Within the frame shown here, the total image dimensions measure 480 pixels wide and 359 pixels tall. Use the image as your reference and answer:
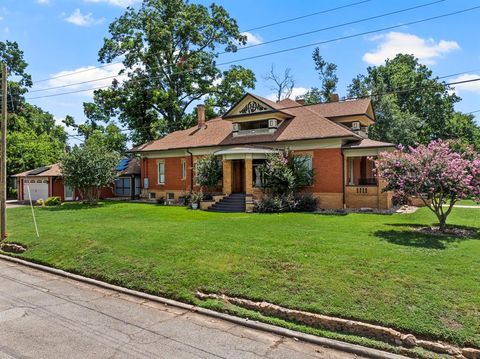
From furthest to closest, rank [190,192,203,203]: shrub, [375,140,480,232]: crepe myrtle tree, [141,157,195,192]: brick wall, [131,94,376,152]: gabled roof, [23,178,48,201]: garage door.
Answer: [23,178,48,201]: garage door, [141,157,195,192]: brick wall, [190,192,203,203]: shrub, [131,94,376,152]: gabled roof, [375,140,480,232]: crepe myrtle tree

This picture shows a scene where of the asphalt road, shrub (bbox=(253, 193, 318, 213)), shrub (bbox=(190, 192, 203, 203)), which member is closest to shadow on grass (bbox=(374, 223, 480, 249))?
the asphalt road

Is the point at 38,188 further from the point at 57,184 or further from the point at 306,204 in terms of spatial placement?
the point at 306,204

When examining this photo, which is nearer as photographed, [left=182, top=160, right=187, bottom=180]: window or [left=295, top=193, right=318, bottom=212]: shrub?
[left=295, top=193, right=318, bottom=212]: shrub

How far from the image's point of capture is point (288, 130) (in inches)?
977

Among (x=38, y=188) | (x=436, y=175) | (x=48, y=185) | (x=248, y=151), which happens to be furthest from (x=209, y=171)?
(x=38, y=188)

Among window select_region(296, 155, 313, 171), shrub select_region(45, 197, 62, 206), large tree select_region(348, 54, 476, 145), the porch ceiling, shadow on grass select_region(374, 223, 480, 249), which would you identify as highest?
large tree select_region(348, 54, 476, 145)

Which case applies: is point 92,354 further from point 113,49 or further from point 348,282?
point 113,49

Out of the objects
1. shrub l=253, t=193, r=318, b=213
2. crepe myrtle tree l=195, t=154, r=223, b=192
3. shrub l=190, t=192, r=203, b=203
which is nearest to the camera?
shrub l=253, t=193, r=318, b=213

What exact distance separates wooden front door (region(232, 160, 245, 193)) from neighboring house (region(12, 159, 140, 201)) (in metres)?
9.63

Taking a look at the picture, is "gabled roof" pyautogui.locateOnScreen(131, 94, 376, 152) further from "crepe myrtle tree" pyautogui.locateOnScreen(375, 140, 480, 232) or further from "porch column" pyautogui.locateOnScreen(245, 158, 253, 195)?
"crepe myrtle tree" pyautogui.locateOnScreen(375, 140, 480, 232)

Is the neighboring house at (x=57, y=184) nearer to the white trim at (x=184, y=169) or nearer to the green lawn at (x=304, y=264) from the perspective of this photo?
the white trim at (x=184, y=169)

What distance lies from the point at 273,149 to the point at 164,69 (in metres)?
21.2

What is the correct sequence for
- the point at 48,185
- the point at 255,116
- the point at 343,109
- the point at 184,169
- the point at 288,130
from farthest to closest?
the point at 48,185 → the point at 184,169 → the point at 343,109 → the point at 255,116 → the point at 288,130

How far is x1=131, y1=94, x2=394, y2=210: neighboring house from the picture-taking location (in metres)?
21.7
